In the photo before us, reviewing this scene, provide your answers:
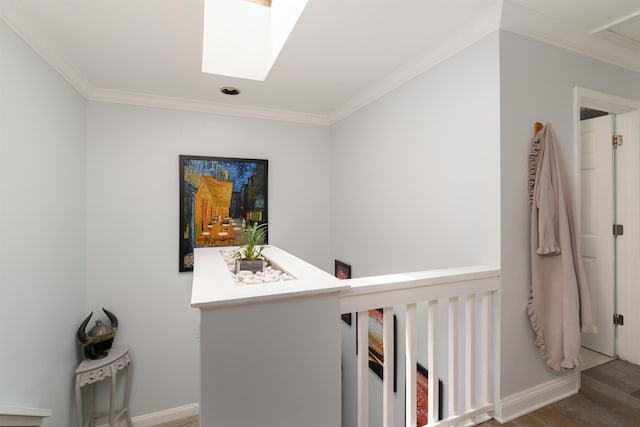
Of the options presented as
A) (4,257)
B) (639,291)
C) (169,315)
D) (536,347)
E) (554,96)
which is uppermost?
(554,96)

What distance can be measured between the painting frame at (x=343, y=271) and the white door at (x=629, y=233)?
2161 millimetres

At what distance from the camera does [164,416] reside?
2.79 m

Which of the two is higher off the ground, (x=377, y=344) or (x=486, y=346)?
(x=486, y=346)

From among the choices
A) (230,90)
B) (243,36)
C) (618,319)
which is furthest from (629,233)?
(230,90)

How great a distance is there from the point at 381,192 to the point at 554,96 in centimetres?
132

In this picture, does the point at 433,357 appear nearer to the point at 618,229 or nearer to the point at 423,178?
the point at 423,178

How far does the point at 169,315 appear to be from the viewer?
9.49 feet

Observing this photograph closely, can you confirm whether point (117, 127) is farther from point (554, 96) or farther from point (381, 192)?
point (554, 96)

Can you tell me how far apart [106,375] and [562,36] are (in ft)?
13.2

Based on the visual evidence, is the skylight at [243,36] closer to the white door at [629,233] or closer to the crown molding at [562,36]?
the crown molding at [562,36]

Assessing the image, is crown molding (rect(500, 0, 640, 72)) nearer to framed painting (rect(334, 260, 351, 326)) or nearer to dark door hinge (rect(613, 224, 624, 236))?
dark door hinge (rect(613, 224, 624, 236))

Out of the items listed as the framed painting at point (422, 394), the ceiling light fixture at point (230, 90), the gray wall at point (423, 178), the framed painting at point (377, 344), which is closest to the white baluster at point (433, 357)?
the gray wall at point (423, 178)

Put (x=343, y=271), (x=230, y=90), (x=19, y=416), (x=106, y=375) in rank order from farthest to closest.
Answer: (x=343, y=271)
(x=230, y=90)
(x=106, y=375)
(x=19, y=416)

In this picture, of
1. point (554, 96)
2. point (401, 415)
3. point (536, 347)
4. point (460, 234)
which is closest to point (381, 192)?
point (460, 234)
